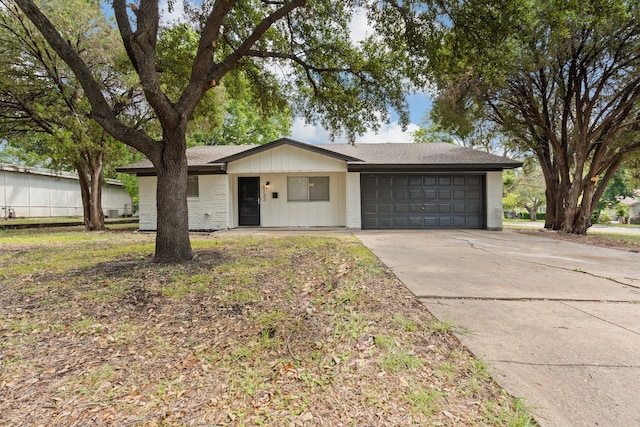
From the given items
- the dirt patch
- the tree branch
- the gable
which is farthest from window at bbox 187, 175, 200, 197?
the dirt patch

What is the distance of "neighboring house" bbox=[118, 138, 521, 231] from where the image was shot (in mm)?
11594

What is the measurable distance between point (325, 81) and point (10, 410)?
810 centimetres

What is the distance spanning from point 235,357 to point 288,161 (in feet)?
32.1

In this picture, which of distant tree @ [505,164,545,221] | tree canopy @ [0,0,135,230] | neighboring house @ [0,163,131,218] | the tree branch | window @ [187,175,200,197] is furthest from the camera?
distant tree @ [505,164,545,221]

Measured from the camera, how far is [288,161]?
11617 mm

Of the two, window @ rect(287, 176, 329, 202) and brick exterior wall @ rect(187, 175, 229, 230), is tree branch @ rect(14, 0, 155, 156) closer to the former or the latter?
brick exterior wall @ rect(187, 175, 229, 230)

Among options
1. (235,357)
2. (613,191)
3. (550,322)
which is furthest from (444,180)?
(613,191)

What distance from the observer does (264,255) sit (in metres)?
6.15

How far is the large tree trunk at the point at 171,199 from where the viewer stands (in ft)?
17.4

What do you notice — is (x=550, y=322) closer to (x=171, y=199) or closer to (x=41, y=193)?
(x=171, y=199)

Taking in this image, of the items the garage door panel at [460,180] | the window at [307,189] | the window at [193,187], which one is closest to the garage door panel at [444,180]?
the garage door panel at [460,180]

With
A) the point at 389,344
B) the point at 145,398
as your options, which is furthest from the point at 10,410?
the point at 389,344

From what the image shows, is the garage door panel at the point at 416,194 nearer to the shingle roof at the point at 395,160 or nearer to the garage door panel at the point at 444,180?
the garage door panel at the point at 444,180

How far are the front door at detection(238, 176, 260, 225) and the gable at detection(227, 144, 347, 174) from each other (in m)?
1.11
